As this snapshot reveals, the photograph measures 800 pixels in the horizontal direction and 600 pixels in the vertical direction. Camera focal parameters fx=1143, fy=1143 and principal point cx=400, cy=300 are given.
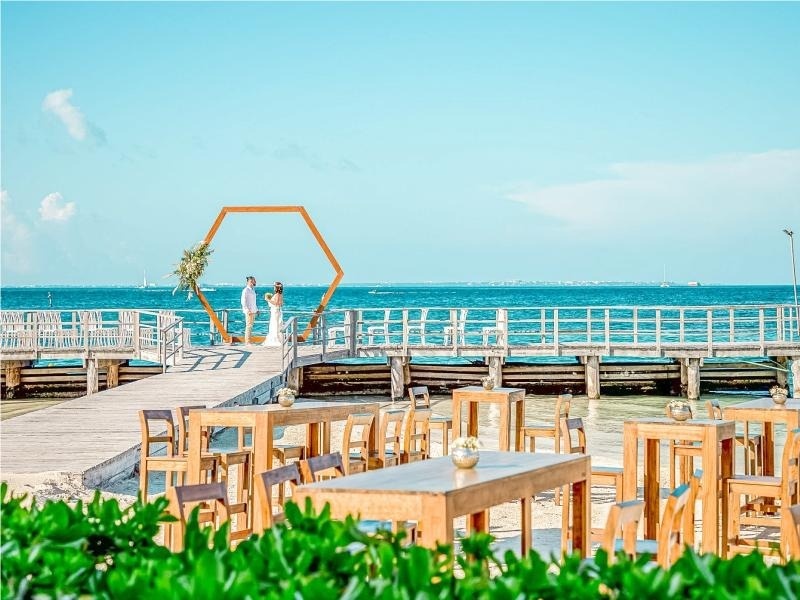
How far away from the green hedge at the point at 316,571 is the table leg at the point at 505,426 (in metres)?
7.06

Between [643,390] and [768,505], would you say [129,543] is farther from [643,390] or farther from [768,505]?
[643,390]

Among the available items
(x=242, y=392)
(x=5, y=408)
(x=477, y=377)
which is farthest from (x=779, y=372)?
(x=5, y=408)

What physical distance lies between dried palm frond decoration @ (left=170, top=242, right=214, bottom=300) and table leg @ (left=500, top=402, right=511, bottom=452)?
1613 cm

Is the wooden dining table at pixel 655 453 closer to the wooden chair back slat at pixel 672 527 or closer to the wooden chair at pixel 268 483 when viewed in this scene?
the wooden chair back slat at pixel 672 527

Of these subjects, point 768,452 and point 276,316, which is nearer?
point 768,452

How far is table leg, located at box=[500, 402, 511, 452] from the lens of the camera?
34.7ft

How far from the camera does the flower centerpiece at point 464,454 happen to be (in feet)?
18.1

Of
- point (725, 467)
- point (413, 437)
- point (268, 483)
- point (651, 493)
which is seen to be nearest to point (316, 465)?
point (268, 483)

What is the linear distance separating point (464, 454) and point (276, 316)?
18931 millimetres

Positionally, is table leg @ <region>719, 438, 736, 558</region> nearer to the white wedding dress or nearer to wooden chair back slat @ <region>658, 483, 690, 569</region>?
wooden chair back slat @ <region>658, 483, 690, 569</region>

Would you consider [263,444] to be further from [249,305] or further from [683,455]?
[249,305]

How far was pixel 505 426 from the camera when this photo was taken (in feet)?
34.7

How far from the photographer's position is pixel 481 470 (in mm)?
5625

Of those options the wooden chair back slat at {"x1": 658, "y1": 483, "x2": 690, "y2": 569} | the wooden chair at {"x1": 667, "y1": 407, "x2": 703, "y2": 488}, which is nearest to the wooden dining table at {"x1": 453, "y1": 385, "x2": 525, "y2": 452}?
the wooden chair at {"x1": 667, "y1": 407, "x2": 703, "y2": 488}
